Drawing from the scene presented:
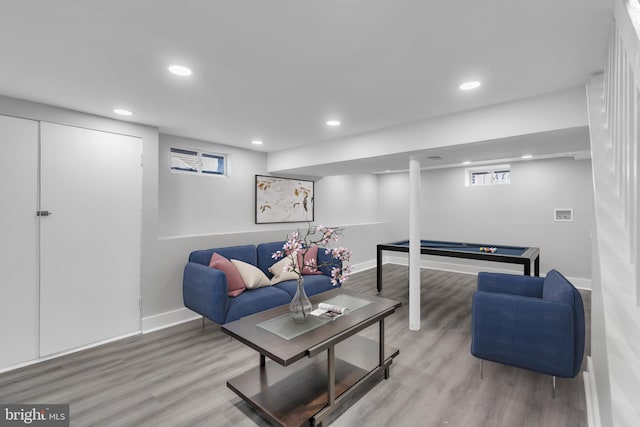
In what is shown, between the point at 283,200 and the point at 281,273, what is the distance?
71.7 inches

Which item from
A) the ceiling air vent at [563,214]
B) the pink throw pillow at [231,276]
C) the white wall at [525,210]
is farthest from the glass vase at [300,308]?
the ceiling air vent at [563,214]

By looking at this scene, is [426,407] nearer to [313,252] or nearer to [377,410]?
[377,410]

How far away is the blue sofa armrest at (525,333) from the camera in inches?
82.3

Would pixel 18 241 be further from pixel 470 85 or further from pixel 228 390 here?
pixel 470 85

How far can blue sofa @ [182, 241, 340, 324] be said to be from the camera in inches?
124

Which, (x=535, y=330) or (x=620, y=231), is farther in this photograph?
(x=535, y=330)

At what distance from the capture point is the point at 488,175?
626cm

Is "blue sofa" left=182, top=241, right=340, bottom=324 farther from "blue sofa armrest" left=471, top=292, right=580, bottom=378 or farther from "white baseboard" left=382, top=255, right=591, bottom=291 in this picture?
"white baseboard" left=382, top=255, right=591, bottom=291

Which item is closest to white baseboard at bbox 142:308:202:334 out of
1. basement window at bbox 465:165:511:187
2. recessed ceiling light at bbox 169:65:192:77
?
recessed ceiling light at bbox 169:65:192:77

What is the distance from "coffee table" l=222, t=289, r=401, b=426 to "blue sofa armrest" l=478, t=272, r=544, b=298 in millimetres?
1022

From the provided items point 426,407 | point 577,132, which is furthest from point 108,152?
point 577,132

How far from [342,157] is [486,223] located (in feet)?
12.6

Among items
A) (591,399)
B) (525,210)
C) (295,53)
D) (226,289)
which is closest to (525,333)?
(591,399)

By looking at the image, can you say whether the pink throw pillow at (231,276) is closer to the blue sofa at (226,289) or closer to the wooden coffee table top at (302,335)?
the blue sofa at (226,289)
